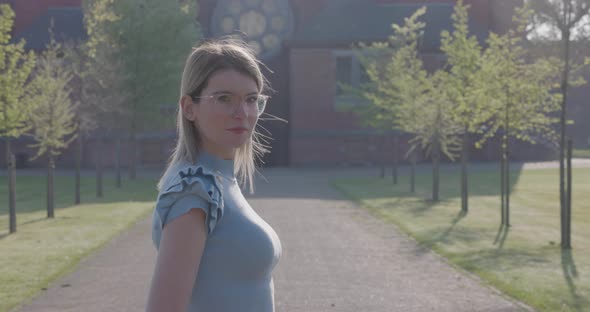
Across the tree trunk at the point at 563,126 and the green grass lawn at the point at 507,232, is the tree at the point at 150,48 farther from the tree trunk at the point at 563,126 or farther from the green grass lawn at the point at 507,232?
the tree trunk at the point at 563,126

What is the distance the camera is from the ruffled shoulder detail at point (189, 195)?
1894 millimetres

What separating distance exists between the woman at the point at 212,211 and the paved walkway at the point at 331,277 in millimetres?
6057

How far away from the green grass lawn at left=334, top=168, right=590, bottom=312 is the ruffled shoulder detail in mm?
7018

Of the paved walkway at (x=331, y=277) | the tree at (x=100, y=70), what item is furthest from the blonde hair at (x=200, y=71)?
the tree at (x=100, y=70)

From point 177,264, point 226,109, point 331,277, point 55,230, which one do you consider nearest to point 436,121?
point 55,230

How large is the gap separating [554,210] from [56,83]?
45.4 feet

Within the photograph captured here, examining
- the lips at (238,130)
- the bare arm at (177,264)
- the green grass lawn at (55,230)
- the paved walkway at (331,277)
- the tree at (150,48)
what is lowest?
the green grass lawn at (55,230)

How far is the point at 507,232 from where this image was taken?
14.9 metres

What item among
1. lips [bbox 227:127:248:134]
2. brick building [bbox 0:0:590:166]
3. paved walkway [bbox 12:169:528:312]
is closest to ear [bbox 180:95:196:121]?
lips [bbox 227:127:248:134]

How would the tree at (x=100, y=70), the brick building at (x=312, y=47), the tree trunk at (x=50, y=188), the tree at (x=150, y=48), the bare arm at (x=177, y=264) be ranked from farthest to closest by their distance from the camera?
the brick building at (x=312, y=47)
the tree at (x=150, y=48)
the tree at (x=100, y=70)
the tree trunk at (x=50, y=188)
the bare arm at (x=177, y=264)

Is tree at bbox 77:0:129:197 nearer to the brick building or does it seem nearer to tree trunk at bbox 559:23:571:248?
the brick building

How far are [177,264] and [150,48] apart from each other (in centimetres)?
2678

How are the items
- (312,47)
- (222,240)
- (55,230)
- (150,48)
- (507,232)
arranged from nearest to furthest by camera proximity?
(222,240) < (507,232) < (55,230) < (150,48) < (312,47)

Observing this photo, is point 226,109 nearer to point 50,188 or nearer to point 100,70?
point 50,188
